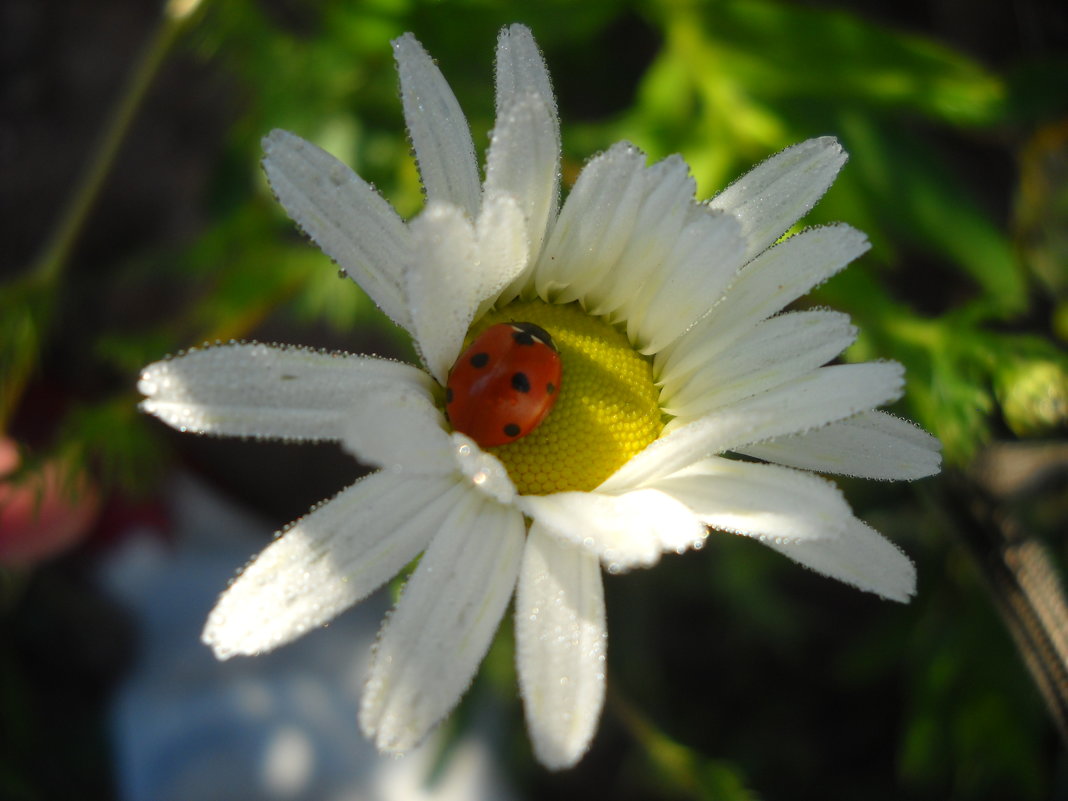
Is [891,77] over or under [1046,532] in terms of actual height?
over

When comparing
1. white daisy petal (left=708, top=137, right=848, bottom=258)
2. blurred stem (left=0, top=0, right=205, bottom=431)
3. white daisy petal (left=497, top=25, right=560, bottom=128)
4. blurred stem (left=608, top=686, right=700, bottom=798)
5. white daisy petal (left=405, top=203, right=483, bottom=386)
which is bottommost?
blurred stem (left=608, top=686, right=700, bottom=798)

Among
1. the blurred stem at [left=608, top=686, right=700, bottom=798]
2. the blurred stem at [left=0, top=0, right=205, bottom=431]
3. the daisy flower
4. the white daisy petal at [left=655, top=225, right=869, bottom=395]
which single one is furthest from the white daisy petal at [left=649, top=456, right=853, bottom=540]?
the blurred stem at [left=0, top=0, right=205, bottom=431]

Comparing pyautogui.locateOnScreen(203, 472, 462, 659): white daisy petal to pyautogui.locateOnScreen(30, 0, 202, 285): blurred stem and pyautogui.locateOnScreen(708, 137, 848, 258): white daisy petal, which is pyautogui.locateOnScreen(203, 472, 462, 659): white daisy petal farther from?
pyautogui.locateOnScreen(30, 0, 202, 285): blurred stem

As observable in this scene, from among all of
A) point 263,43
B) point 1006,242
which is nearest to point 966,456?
point 1006,242

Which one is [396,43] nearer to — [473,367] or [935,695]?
[473,367]

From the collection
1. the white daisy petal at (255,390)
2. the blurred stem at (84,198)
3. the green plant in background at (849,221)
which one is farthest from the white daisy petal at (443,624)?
the blurred stem at (84,198)

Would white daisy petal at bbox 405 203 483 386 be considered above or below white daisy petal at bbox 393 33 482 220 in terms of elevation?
below

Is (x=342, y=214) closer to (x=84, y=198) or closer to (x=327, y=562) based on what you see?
(x=327, y=562)
